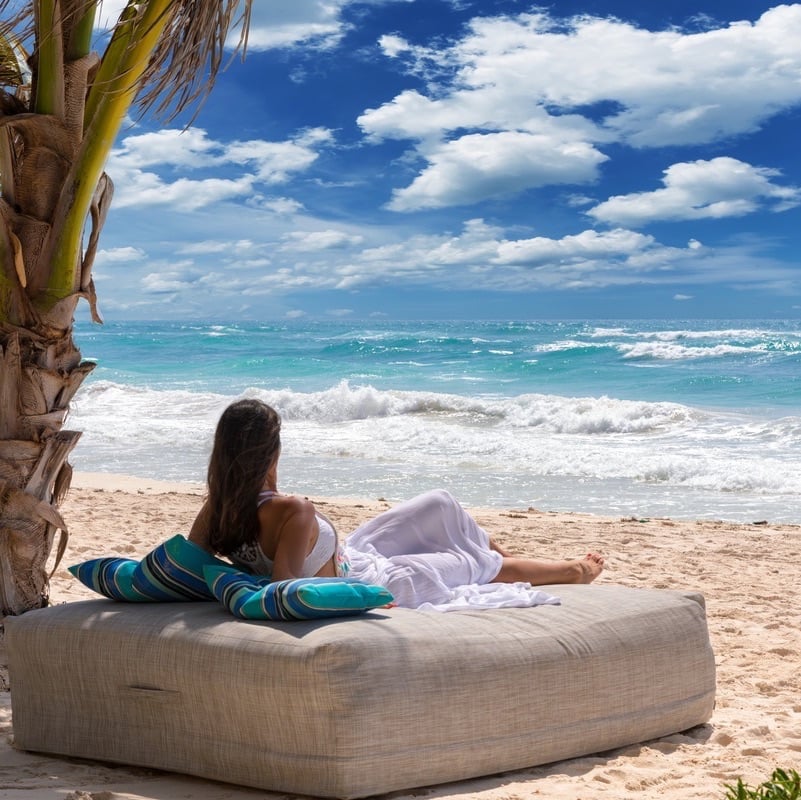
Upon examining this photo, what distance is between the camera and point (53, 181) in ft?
13.6

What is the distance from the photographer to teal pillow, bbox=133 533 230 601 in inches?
137

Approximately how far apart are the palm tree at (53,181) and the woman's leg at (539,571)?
1899 millimetres

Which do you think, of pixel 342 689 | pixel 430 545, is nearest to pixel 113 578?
pixel 342 689

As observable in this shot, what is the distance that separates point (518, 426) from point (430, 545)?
43.1 ft

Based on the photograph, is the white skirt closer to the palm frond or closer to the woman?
the woman

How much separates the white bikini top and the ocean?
250 inches

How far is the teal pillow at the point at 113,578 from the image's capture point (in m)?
3.50

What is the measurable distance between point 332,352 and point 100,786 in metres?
34.6

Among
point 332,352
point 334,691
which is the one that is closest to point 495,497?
point 334,691

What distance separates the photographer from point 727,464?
38.4ft

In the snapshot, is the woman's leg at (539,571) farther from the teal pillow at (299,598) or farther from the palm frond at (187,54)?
the palm frond at (187,54)

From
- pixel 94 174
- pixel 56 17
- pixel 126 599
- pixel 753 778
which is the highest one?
pixel 56 17

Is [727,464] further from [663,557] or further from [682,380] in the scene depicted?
[682,380]

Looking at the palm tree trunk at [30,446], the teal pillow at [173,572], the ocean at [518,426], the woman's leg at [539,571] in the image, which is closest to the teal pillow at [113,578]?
the teal pillow at [173,572]
